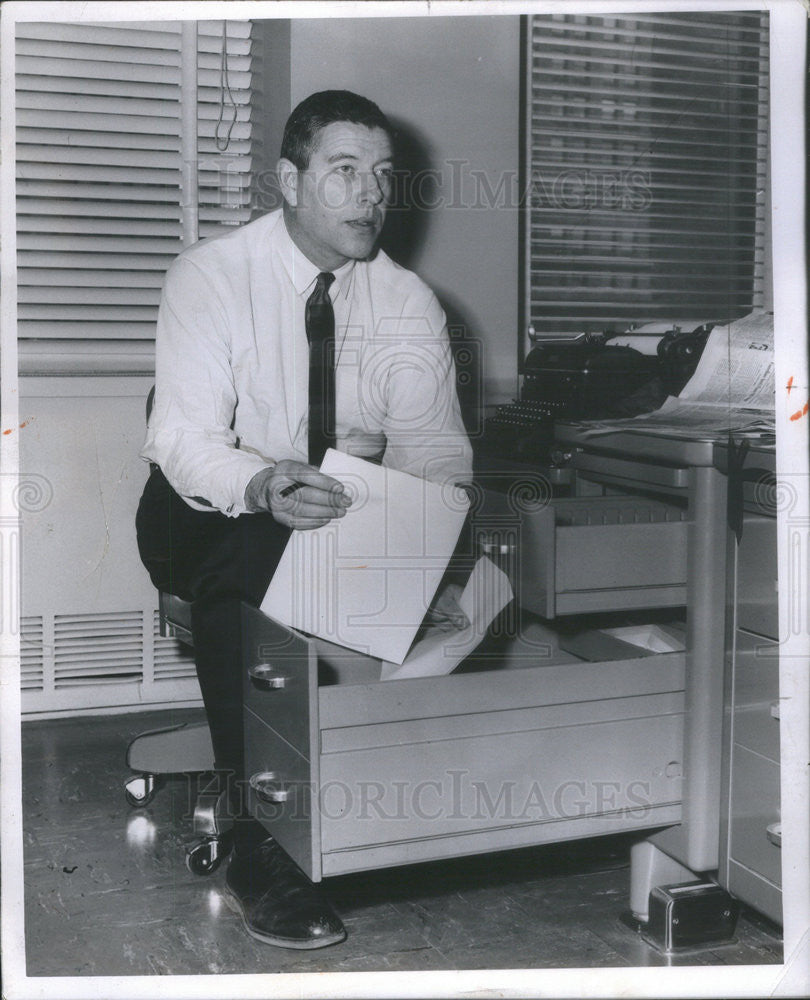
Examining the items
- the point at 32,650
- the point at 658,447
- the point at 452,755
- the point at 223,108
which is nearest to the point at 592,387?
the point at 658,447

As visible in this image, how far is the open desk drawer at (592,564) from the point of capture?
135cm

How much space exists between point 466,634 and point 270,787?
32 cm

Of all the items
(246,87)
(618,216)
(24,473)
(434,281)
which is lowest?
(24,473)

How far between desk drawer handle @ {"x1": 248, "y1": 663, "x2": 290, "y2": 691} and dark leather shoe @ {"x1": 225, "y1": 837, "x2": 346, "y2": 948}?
28 centimetres

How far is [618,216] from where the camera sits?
6.99 feet

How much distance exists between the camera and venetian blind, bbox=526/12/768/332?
6.74 ft

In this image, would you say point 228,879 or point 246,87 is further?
point 246,87

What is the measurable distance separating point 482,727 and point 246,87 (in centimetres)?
147

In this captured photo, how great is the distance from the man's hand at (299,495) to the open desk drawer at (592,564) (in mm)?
260

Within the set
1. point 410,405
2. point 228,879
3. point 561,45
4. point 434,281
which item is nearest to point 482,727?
point 228,879

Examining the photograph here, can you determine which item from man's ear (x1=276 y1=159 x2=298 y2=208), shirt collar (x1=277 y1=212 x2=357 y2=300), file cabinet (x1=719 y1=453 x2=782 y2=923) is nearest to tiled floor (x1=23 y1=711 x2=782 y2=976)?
file cabinet (x1=719 y1=453 x2=782 y2=923)

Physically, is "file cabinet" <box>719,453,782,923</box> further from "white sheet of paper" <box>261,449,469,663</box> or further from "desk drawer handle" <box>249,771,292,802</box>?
"desk drawer handle" <box>249,771,292,802</box>

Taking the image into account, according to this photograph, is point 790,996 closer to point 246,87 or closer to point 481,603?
point 481,603

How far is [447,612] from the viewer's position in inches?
57.2
